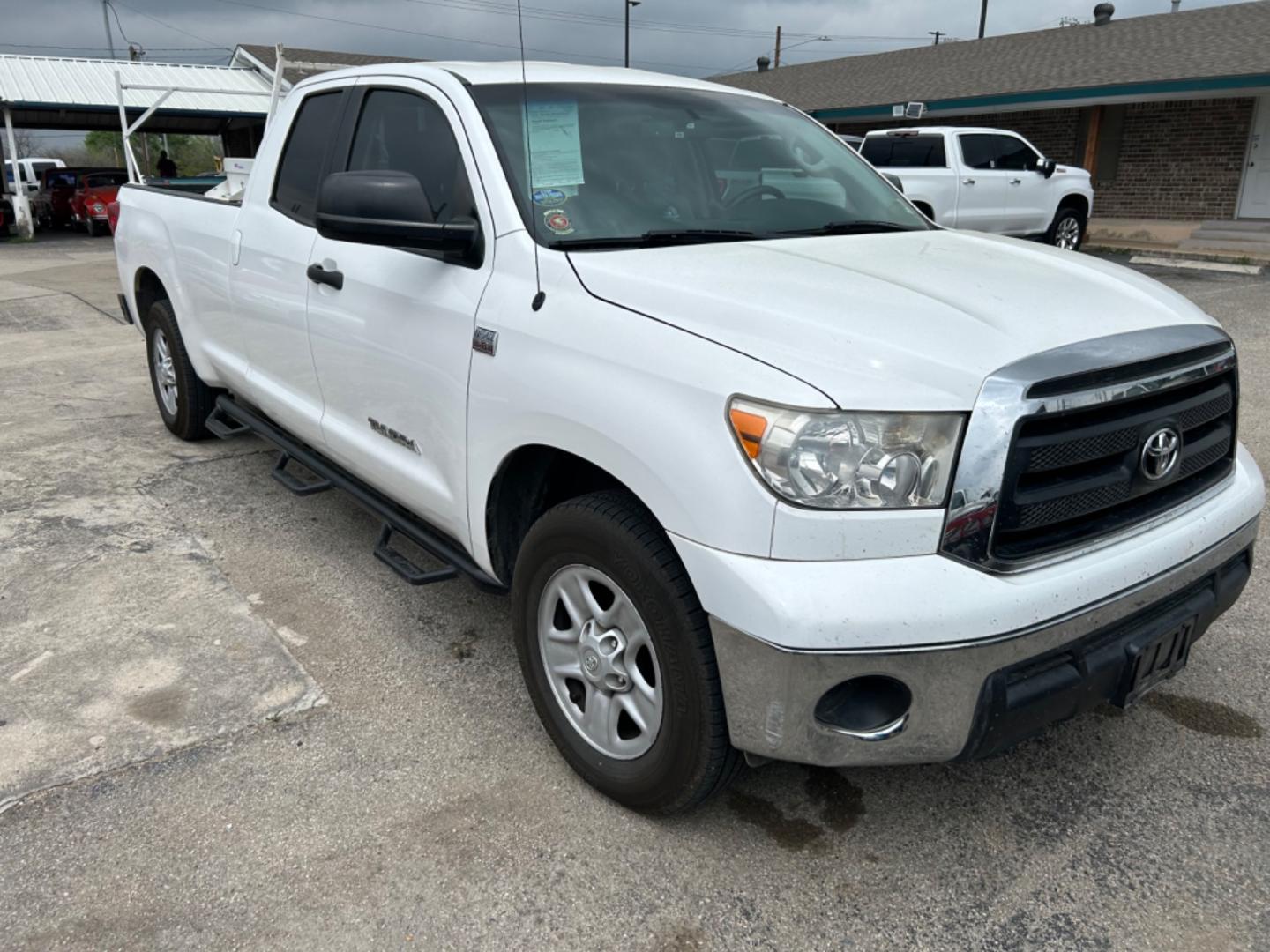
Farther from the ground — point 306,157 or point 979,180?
point 306,157

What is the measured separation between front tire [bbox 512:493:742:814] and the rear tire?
11.1 ft

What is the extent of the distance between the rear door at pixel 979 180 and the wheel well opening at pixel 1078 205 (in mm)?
1406

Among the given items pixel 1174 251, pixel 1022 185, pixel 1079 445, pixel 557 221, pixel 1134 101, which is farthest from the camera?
pixel 1134 101

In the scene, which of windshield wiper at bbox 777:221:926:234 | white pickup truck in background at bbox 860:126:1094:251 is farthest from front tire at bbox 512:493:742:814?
white pickup truck in background at bbox 860:126:1094:251

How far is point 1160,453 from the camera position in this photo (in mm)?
2346

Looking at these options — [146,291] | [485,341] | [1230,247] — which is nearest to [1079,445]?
[485,341]

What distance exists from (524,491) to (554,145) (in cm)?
104

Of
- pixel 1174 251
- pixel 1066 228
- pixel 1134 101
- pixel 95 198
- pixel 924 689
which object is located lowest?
pixel 1174 251

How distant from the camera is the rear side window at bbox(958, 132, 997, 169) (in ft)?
47.3

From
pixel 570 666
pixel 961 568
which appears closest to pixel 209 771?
pixel 570 666

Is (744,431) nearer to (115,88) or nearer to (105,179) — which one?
(115,88)

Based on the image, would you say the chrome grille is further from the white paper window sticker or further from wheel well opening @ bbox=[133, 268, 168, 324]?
wheel well opening @ bbox=[133, 268, 168, 324]

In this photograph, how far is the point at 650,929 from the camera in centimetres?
228

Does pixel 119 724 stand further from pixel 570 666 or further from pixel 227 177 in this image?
pixel 227 177
